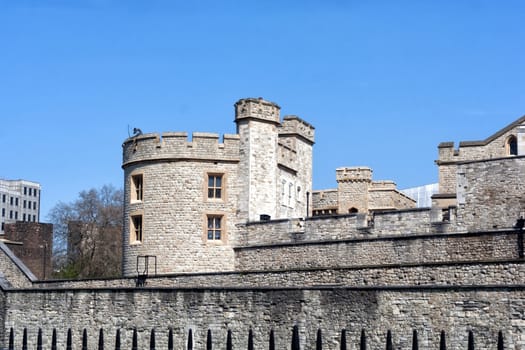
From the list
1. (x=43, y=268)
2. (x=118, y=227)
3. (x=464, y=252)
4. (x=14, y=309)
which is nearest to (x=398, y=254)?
(x=464, y=252)

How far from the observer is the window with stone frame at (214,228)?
111 feet

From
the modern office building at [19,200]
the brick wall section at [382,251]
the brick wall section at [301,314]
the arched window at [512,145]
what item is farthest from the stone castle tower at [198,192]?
the modern office building at [19,200]

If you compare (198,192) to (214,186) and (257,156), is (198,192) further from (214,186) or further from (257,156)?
(257,156)

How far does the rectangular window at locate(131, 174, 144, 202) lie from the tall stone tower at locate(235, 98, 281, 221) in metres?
3.64

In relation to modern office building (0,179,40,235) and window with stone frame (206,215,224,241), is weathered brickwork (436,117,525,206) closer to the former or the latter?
Answer: window with stone frame (206,215,224,241)

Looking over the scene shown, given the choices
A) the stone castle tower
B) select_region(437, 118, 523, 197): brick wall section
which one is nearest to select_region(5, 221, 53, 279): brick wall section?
the stone castle tower

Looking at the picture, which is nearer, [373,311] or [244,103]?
[373,311]

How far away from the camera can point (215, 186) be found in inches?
1351

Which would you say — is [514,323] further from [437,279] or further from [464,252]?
[464,252]

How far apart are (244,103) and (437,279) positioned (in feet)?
38.9

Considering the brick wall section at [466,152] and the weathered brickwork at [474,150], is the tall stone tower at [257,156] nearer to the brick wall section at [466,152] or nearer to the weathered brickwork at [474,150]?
the weathered brickwork at [474,150]

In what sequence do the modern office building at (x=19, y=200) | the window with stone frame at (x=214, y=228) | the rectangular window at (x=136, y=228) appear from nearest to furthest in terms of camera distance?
the window with stone frame at (x=214, y=228) → the rectangular window at (x=136, y=228) → the modern office building at (x=19, y=200)

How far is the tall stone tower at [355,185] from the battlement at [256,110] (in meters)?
16.7

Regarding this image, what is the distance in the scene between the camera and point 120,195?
72562 mm
